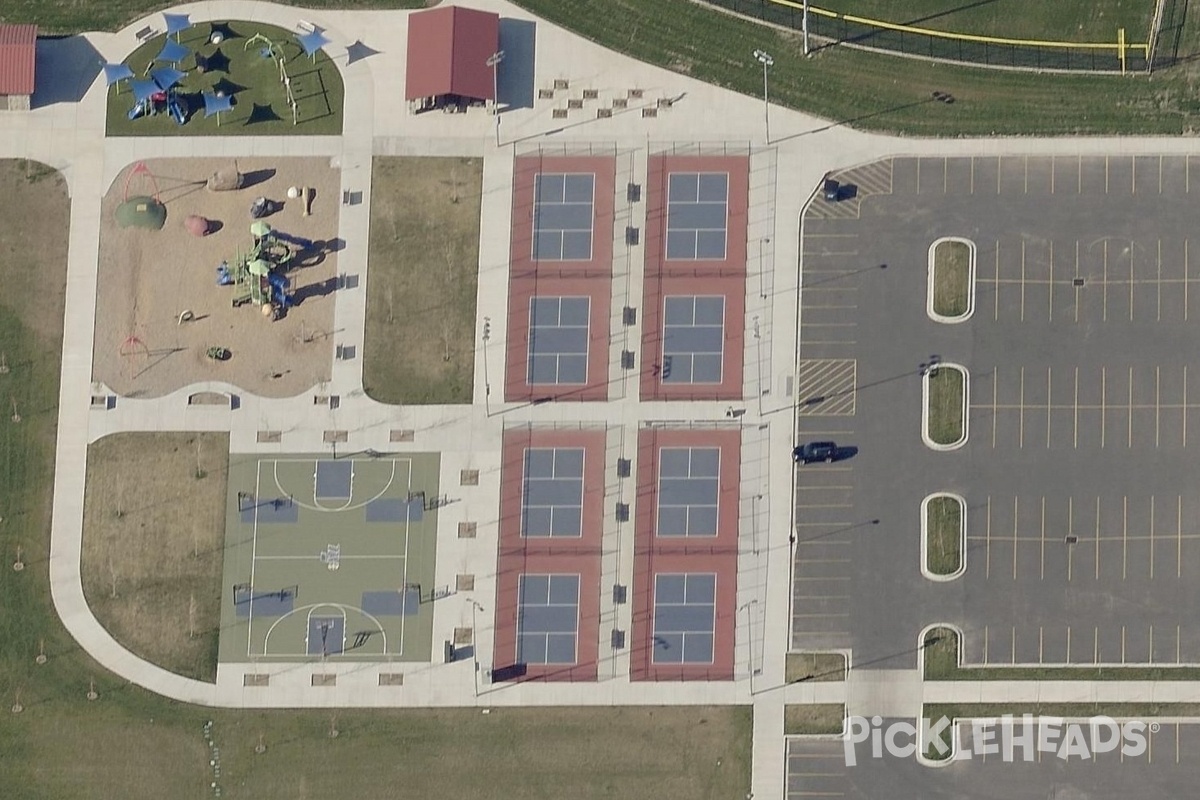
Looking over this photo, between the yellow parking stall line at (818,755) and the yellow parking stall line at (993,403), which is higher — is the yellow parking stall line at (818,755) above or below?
below

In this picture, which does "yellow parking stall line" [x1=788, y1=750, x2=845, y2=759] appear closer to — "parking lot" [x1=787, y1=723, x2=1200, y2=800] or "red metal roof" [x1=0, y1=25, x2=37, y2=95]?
"parking lot" [x1=787, y1=723, x2=1200, y2=800]

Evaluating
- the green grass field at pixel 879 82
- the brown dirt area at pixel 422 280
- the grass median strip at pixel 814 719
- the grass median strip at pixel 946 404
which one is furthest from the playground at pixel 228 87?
the grass median strip at pixel 814 719

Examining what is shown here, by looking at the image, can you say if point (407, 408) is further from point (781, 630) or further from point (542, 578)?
point (781, 630)

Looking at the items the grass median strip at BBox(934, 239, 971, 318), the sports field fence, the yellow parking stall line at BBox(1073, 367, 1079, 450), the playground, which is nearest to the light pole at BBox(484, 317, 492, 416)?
the playground

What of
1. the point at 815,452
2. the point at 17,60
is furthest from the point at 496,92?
the point at 815,452

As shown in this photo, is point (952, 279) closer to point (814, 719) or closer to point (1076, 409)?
point (1076, 409)

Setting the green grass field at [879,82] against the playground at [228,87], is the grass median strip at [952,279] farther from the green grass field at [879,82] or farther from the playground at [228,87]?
the playground at [228,87]
